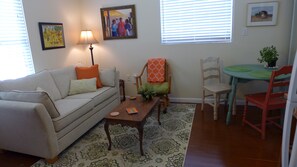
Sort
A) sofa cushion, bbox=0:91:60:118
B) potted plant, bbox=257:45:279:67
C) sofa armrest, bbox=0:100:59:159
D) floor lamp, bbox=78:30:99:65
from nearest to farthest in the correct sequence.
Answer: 1. sofa armrest, bbox=0:100:59:159
2. sofa cushion, bbox=0:91:60:118
3. potted plant, bbox=257:45:279:67
4. floor lamp, bbox=78:30:99:65

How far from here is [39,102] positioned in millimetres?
2168

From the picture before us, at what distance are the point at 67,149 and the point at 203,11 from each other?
2.98 m

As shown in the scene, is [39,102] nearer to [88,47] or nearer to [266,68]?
[88,47]

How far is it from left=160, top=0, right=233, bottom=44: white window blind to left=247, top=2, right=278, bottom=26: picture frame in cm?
31

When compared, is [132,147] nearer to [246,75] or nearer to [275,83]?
[246,75]

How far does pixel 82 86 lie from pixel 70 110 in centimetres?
81

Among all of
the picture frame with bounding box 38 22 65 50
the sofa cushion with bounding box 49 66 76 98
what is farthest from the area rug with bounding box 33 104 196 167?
the picture frame with bounding box 38 22 65 50

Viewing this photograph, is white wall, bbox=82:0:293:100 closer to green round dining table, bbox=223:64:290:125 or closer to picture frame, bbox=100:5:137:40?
picture frame, bbox=100:5:137:40

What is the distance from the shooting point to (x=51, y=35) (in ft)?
11.3

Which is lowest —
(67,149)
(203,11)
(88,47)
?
(67,149)

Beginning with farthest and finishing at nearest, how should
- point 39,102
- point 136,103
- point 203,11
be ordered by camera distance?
point 203,11 → point 136,103 → point 39,102

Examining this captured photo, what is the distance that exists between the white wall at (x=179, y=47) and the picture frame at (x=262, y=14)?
0.07 meters

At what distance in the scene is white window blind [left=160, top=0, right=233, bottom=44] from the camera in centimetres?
340

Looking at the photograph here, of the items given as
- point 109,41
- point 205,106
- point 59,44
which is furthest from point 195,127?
point 59,44
